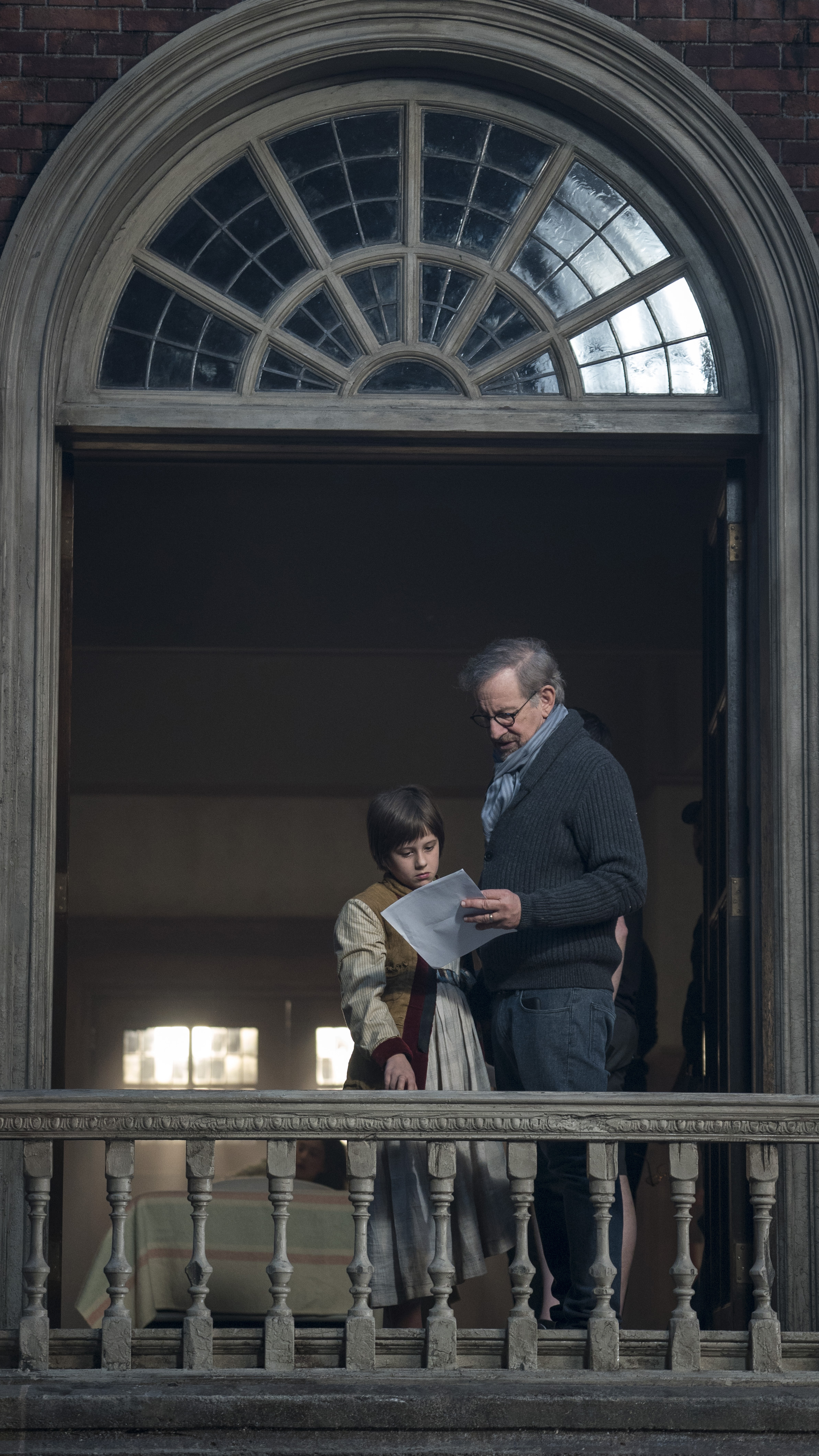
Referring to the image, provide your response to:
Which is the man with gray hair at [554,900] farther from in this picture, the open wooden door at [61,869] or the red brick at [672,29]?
the red brick at [672,29]

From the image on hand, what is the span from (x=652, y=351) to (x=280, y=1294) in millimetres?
3541

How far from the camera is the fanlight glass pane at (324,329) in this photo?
21.5 feet

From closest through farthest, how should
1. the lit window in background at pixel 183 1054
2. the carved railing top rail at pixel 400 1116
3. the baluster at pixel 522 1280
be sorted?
the baluster at pixel 522 1280 → the carved railing top rail at pixel 400 1116 → the lit window in background at pixel 183 1054

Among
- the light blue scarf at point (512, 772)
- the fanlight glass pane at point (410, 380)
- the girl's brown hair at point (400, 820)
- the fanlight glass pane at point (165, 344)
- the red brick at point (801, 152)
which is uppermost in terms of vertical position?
the red brick at point (801, 152)

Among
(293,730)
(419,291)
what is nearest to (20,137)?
(419,291)

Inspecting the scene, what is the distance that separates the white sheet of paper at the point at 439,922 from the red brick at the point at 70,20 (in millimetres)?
3452

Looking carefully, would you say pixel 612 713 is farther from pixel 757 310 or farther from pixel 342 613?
pixel 757 310

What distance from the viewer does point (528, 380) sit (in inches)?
258

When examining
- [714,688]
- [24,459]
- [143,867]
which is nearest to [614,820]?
[714,688]

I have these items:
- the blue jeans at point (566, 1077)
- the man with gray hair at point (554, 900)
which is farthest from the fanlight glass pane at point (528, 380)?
the blue jeans at point (566, 1077)

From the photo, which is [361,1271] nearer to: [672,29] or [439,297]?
[439,297]

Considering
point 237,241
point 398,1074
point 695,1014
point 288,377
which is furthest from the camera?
point 695,1014

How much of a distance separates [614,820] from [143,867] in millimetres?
9055

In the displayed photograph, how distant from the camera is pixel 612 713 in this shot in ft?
43.8
